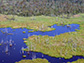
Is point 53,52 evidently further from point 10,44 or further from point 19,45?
point 10,44

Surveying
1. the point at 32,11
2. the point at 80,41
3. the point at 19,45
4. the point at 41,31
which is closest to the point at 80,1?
the point at 32,11

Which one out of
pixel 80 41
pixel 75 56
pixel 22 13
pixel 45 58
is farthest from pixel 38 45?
pixel 22 13

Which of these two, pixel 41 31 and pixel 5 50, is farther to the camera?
pixel 41 31

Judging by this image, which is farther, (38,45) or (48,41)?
(48,41)

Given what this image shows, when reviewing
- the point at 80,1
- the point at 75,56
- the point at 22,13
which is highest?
the point at 80,1

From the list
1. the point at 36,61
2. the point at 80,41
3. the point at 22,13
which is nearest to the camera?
the point at 36,61

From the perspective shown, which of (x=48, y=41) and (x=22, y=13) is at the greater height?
Answer: (x=22, y=13)

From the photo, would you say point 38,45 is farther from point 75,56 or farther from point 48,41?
point 75,56

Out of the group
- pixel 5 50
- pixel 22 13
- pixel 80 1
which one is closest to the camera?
pixel 5 50

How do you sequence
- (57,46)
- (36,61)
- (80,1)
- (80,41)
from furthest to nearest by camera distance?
1. (80,1)
2. (80,41)
3. (57,46)
4. (36,61)
